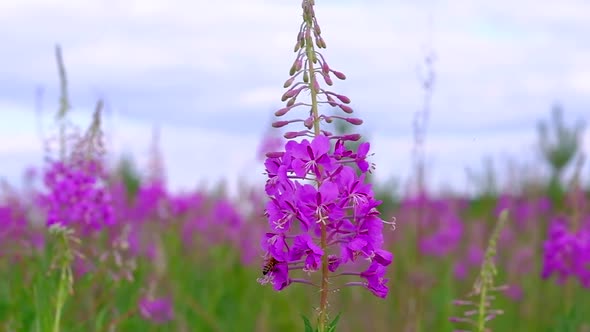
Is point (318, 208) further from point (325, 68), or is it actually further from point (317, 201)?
point (325, 68)

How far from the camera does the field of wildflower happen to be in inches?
96.7

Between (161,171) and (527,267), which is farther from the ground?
(161,171)

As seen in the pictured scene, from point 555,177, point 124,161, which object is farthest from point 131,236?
point 555,177

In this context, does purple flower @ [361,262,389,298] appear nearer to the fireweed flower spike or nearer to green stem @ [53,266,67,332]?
the fireweed flower spike

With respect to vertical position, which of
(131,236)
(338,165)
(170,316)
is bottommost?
(170,316)

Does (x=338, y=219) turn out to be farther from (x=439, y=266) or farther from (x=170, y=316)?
(x=439, y=266)

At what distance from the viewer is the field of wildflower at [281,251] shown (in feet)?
8.06

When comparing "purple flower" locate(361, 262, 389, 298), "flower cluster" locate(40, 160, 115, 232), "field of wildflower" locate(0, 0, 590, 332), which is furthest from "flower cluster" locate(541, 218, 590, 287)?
"purple flower" locate(361, 262, 389, 298)

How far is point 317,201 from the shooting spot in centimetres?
237

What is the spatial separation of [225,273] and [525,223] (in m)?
6.28

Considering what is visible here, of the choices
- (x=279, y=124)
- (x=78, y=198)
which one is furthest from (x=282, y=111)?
(x=78, y=198)

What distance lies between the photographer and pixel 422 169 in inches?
226

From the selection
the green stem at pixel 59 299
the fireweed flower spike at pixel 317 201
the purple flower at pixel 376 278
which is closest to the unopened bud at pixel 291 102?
the fireweed flower spike at pixel 317 201

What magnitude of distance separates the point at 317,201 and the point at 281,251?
0.20 metres
